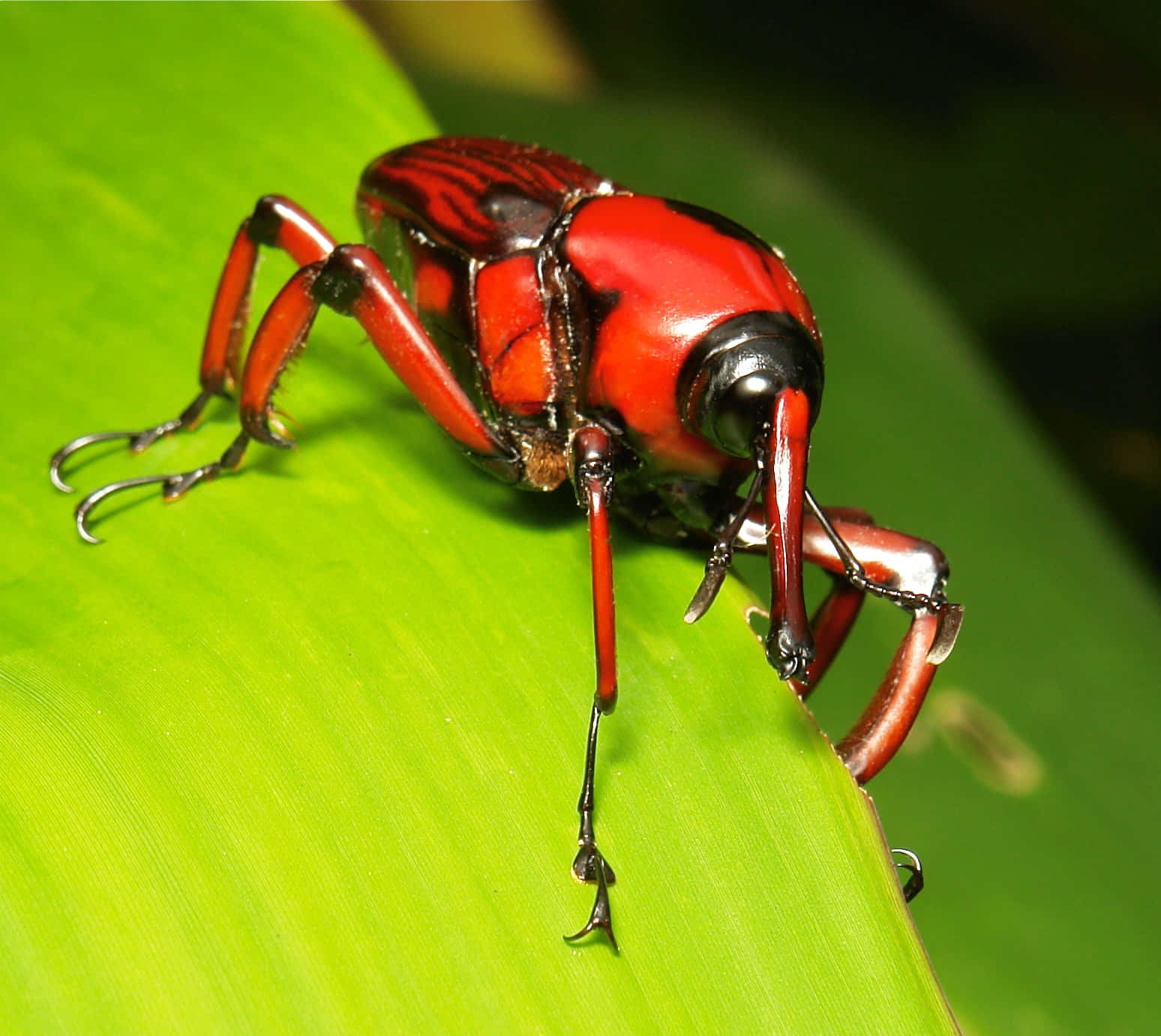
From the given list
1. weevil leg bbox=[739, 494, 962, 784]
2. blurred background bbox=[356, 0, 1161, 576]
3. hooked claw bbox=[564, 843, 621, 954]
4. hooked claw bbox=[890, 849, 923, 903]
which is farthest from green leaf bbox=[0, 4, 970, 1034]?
blurred background bbox=[356, 0, 1161, 576]

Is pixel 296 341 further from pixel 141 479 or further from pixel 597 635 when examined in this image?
pixel 597 635

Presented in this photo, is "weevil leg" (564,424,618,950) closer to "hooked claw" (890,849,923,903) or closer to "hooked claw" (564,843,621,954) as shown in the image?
"hooked claw" (564,843,621,954)

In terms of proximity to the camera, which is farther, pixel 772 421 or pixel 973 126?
pixel 973 126

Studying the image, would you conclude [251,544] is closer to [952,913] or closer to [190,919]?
[190,919]

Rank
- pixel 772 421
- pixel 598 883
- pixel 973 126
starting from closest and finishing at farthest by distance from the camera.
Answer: pixel 598 883 → pixel 772 421 → pixel 973 126

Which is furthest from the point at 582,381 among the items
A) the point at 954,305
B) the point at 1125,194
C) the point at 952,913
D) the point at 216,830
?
the point at 1125,194

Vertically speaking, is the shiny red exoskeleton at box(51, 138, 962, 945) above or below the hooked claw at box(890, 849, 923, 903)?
above

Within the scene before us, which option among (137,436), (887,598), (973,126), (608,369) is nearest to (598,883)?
(887,598)
